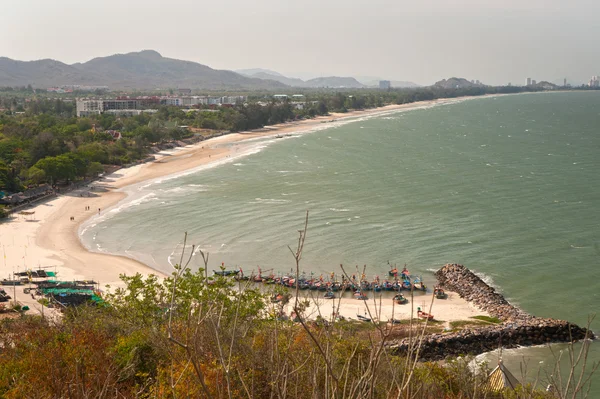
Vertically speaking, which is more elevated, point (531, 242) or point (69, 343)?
point (69, 343)

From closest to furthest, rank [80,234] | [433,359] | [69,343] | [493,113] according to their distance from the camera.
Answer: [69,343] < [433,359] < [80,234] < [493,113]

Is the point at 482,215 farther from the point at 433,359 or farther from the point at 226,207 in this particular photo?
the point at 433,359

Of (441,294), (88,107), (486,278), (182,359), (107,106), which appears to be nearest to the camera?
(182,359)

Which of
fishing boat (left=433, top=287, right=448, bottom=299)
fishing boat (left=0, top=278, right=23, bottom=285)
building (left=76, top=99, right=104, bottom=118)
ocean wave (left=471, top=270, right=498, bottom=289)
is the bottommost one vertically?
fishing boat (left=433, top=287, right=448, bottom=299)

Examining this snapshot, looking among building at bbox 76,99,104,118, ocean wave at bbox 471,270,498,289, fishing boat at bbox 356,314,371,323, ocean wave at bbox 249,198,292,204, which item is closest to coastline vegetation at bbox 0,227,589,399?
fishing boat at bbox 356,314,371,323

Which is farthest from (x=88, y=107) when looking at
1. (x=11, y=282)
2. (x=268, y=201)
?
(x=11, y=282)

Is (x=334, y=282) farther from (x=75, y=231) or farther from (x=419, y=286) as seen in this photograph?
(x=75, y=231)

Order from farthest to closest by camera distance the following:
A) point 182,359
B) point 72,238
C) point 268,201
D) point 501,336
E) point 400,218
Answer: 1. point 268,201
2. point 400,218
3. point 72,238
4. point 501,336
5. point 182,359

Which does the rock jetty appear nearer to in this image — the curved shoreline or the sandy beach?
the sandy beach

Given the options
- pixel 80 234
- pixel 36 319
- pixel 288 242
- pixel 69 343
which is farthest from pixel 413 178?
pixel 69 343
